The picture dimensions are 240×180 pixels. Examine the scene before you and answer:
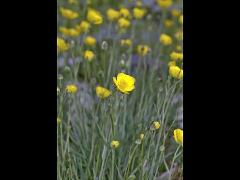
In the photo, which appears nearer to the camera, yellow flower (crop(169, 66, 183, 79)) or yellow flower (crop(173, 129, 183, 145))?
yellow flower (crop(173, 129, 183, 145))

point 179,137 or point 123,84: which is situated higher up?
point 123,84

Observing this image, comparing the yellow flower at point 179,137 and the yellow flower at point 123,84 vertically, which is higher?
the yellow flower at point 123,84

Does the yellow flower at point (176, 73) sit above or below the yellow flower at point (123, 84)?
above

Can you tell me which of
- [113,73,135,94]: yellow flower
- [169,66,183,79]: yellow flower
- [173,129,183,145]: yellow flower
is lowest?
[173,129,183,145]: yellow flower

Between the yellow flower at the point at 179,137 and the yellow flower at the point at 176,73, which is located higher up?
the yellow flower at the point at 176,73

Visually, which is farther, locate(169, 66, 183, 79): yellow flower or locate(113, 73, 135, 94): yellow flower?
locate(169, 66, 183, 79): yellow flower

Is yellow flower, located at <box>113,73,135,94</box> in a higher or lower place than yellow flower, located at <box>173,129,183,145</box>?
higher

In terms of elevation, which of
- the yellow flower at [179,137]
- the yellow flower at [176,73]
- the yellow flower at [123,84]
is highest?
the yellow flower at [176,73]

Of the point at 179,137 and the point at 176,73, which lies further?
the point at 176,73

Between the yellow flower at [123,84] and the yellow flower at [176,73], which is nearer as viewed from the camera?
the yellow flower at [123,84]
